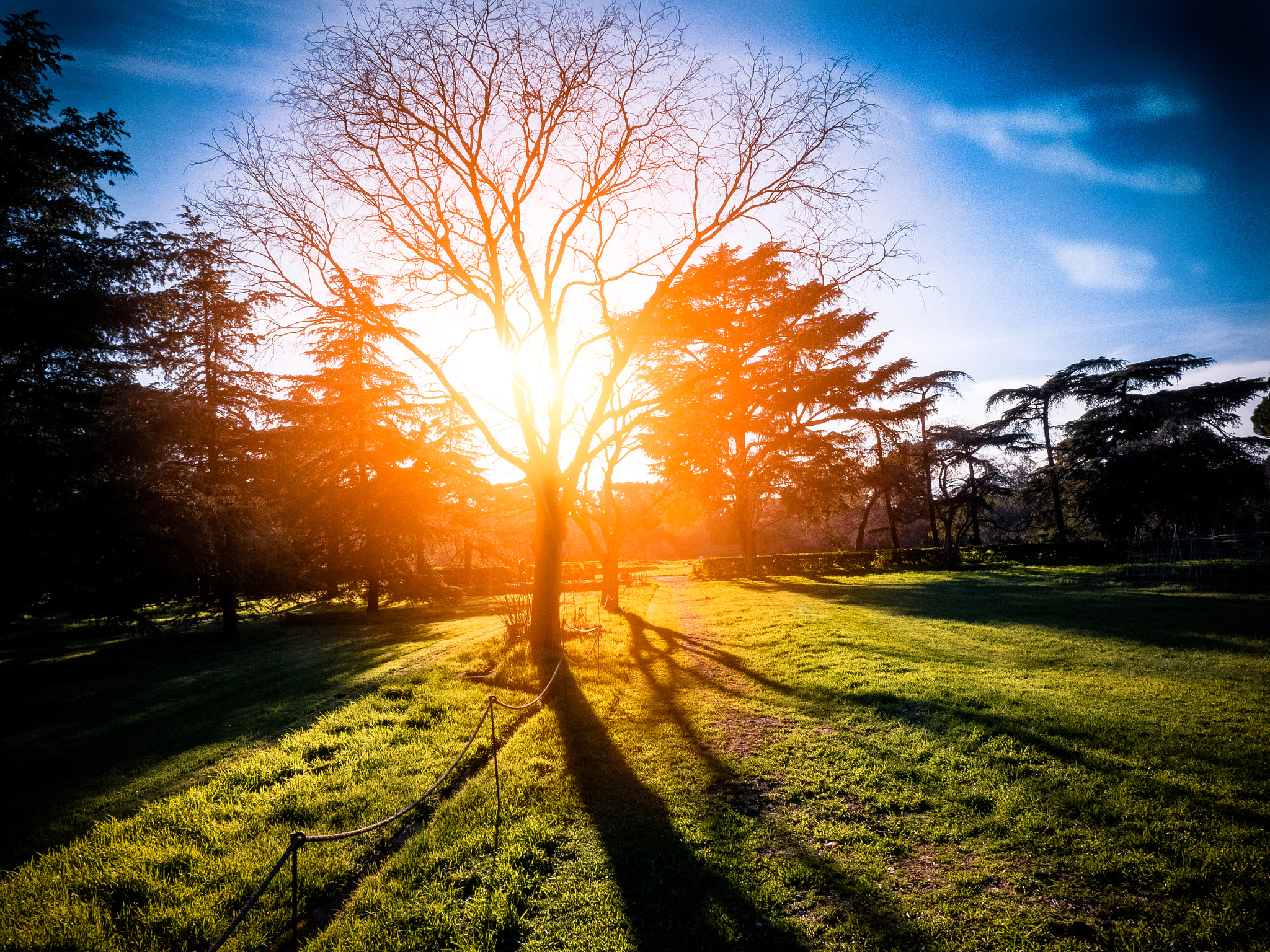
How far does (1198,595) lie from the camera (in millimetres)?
14172

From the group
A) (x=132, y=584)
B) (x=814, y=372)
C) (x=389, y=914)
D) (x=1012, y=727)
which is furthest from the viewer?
(x=814, y=372)

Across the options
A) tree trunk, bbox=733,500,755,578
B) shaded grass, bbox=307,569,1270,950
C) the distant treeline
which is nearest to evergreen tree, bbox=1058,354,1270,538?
the distant treeline

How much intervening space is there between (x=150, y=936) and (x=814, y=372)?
21533 mm

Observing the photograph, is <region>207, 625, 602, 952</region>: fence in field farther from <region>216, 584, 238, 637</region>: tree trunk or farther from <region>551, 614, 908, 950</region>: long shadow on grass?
<region>216, 584, 238, 637</region>: tree trunk

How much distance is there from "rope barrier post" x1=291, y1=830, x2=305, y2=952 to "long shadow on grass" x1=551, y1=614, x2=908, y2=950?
2025mm

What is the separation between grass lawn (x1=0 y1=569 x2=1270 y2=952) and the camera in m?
3.22

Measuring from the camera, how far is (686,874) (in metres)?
3.79

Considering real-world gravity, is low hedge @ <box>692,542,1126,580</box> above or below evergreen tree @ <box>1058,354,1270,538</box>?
below

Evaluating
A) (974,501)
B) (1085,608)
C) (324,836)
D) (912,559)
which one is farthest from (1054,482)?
(324,836)

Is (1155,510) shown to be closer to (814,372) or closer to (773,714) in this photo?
(814,372)

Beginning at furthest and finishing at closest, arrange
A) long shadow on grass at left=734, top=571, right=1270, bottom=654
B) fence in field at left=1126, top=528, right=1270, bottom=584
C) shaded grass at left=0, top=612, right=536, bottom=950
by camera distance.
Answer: fence in field at left=1126, top=528, right=1270, bottom=584
long shadow on grass at left=734, top=571, right=1270, bottom=654
shaded grass at left=0, top=612, right=536, bottom=950

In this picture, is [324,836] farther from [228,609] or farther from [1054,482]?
[1054,482]

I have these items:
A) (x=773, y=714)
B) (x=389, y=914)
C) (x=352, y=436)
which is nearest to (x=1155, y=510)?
(x=773, y=714)

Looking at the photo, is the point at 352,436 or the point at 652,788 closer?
the point at 652,788
